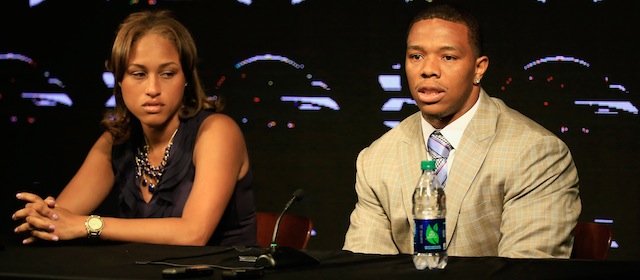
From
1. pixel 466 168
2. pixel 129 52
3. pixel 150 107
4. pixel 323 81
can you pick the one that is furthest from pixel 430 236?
pixel 323 81

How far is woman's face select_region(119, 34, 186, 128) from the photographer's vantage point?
315cm

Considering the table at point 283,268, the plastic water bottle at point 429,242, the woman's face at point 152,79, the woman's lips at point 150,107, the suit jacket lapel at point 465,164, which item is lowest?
the table at point 283,268

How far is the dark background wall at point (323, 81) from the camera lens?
3.96 metres

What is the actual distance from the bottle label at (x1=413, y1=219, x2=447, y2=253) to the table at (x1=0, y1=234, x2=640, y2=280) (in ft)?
0.19

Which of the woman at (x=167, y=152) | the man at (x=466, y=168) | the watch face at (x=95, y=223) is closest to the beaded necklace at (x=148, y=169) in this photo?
the woman at (x=167, y=152)

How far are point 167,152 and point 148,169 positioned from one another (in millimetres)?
111

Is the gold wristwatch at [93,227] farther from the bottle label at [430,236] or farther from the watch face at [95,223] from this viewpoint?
the bottle label at [430,236]

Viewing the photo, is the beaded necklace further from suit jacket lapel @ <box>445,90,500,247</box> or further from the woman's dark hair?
suit jacket lapel @ <box>445,90,500,247</box>

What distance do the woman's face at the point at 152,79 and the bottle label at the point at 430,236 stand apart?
1475mm

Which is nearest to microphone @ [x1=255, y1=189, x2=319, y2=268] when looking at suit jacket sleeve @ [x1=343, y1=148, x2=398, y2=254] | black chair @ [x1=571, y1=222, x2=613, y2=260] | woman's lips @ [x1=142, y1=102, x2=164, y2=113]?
suit jacket sleeve @ [x1=343, y1=148, x2=398, y2=254]

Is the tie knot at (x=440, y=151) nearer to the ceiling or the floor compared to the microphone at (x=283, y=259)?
nearer to the ceiling

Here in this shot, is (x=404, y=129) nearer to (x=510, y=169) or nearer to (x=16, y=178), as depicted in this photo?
(x=510, y=169)

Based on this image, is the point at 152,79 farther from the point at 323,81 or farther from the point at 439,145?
the point at 323,81

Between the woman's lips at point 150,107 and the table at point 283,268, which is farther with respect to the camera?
the woman's lips at point 150,107
